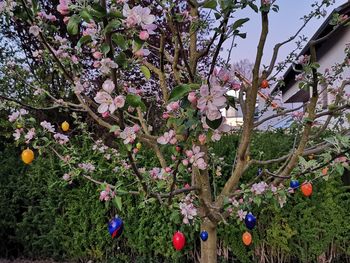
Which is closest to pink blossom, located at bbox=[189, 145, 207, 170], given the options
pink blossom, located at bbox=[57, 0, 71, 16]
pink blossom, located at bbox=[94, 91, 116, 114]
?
pink blossom, located at bbox=[94, 91, 116, 114]

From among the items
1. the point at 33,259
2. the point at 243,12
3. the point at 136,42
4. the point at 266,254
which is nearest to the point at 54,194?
the point at 33,259

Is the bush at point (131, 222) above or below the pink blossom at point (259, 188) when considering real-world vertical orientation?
below

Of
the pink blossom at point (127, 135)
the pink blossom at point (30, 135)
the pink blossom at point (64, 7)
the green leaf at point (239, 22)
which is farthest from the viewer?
the pink blossom at point (30, 135)

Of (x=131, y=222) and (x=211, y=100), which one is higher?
(x=211, y=100)

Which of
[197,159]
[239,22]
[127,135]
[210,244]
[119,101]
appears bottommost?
[210,244]

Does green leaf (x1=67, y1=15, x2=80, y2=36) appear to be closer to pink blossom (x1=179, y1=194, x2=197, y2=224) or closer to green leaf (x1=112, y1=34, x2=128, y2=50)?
green leaf (x1=112, y1=34, x2=128, y2=50)

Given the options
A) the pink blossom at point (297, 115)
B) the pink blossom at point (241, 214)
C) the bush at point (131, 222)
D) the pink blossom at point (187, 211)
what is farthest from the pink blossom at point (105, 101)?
the bush at point (131, 222)

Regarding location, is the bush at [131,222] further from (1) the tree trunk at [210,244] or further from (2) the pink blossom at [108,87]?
(2) the pink blossom at [108,87]

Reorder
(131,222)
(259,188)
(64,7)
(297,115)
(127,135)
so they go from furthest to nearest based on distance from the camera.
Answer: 1. (131,222)
2. (297,115)
3. (259,188)
4. (127,135)
5. (64,7)

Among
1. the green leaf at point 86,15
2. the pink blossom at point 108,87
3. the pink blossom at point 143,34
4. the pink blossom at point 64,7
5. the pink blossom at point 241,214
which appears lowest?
the pink blossom at point 241,214

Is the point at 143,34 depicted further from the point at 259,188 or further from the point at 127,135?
the point at 259,188

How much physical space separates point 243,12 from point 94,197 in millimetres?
3179

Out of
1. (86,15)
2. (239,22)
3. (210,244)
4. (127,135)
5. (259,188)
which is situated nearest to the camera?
(86,15)

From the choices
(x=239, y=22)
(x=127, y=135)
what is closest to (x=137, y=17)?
(x=127, y=135)
